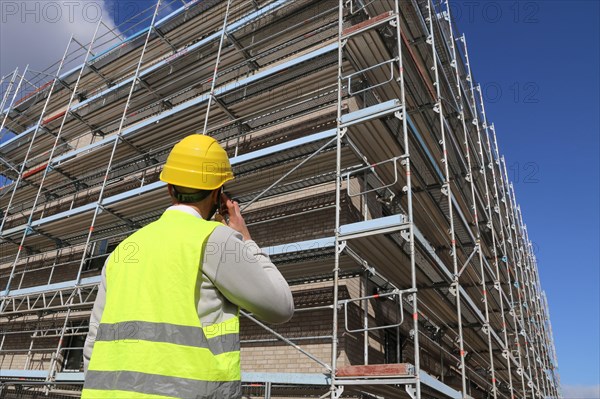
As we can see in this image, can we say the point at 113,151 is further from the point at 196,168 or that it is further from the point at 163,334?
the point at 163,334

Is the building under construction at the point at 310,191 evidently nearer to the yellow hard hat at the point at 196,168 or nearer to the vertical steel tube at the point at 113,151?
the vertical steel tube at the point at 113,151

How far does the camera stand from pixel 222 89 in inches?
376

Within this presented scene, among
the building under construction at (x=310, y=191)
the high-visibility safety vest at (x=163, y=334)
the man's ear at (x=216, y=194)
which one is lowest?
the high-visibility safety vest at (x=163, y=334)

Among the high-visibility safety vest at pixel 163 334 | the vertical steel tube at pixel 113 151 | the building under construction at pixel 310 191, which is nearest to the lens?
the high-visibility safety vest at pixel 163 334

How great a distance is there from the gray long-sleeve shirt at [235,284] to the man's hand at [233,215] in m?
0.15

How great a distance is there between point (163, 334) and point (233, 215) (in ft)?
1.54

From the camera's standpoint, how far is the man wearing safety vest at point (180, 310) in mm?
1169

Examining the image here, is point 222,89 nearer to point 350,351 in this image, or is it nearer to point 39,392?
point 350,351

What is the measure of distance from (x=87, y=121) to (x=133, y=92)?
2328mm

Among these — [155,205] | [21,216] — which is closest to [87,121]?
[21,216]

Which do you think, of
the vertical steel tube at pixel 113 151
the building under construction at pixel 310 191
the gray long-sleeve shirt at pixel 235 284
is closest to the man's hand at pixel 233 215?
the gray long-sleeve shirt at pixel 235 284

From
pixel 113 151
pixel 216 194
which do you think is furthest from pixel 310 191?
pixel 216 194

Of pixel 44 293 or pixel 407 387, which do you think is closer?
pixel 407 387

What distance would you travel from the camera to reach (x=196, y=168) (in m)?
1.50
